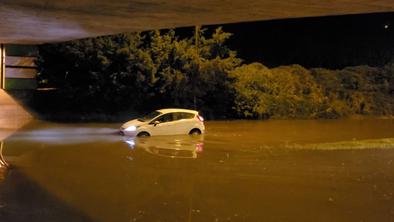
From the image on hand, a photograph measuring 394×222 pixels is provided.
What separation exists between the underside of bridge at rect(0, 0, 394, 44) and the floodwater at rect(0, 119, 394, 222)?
4304 mm

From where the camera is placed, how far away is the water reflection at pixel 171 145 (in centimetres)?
1839

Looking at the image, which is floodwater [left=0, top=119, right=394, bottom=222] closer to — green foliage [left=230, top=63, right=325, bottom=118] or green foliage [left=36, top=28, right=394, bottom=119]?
green foliage [left=36, top=28, right=394, bottom=119]

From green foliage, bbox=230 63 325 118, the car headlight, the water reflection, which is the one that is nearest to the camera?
the water reflection

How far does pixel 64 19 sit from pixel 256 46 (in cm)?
3484

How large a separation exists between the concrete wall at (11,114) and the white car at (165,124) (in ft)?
20.1

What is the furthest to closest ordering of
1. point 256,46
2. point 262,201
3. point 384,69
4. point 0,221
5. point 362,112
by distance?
point 256,46 < point 384,69 < point 362,112 < point 262,201 < point 0,221

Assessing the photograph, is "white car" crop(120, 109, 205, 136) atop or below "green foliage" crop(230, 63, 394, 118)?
below

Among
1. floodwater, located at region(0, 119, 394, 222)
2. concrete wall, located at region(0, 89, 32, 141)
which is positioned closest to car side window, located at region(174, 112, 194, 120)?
floodwater, located at region(0, 119, 394, 222)

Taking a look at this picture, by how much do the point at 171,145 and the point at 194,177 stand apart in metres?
6.51

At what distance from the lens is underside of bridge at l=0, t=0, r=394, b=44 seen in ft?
37.8

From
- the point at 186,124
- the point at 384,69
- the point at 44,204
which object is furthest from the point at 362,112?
the point at 44,204

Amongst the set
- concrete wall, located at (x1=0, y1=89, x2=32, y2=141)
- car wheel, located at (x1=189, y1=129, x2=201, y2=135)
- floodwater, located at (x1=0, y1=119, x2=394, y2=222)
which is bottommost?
floodwater, located at (x1=0, y1=119, x2=394, y2=222)

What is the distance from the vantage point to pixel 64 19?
1603cm

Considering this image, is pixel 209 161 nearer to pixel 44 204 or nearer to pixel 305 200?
pixel 305 200
